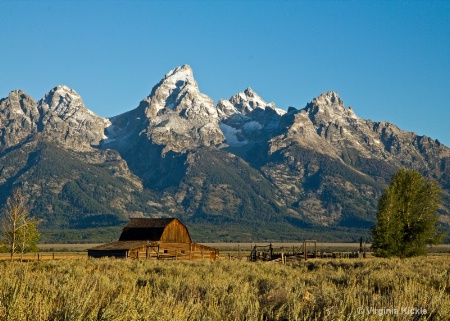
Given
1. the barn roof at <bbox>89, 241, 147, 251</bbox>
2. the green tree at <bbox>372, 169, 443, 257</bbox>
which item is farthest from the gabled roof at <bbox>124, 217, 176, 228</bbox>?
the green tree at <bbox>372, 169, 443, 257</bbox>

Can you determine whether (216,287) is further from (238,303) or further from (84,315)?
(84,315)

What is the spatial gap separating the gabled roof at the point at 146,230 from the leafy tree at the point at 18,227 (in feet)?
38.6

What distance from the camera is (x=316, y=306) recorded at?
513 inches

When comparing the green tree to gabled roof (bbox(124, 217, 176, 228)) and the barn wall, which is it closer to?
the barn wall

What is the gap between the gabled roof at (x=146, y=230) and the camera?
239 ft

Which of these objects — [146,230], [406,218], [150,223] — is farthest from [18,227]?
[406,218]

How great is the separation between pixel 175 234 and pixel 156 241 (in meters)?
4.39

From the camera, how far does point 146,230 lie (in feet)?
244

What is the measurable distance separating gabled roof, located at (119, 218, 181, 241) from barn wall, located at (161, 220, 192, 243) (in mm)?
536

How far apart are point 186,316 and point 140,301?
85 centimetres

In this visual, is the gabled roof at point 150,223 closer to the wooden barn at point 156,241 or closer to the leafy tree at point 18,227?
the wooden barn at point 156,241

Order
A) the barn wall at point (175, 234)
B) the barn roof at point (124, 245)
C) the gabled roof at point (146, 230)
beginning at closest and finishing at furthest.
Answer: the barn roof at point (124, 245)
the gabled roof at point (146, 230)
the barn wall at point (175, 234)

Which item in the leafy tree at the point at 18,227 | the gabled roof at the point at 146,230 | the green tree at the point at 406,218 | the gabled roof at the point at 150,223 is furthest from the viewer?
the gabled roof at the point at 150,223

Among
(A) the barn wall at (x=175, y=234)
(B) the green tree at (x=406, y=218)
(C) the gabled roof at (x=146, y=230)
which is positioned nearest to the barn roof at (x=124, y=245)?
(C) the gabled roof at (x=146, y=230)
